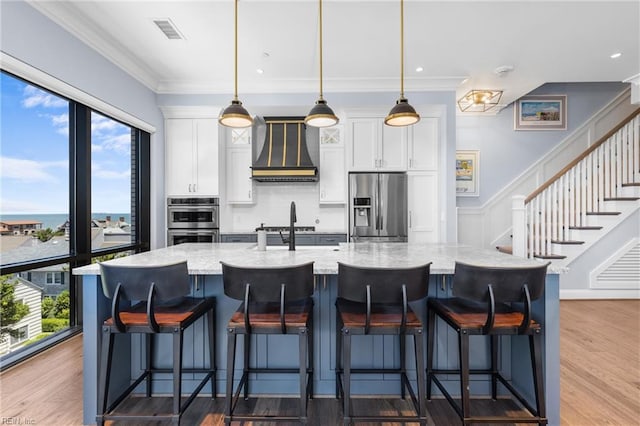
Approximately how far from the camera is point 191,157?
429cm

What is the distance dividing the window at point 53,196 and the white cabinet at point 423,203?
3782 millimetres

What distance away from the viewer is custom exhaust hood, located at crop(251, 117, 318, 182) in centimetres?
424

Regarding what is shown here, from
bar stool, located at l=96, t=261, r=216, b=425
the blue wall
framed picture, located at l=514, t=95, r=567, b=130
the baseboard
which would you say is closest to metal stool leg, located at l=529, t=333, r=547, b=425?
bar stool, located at l=96, t=261, r=216, b=425

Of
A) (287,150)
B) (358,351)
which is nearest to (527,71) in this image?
(287,150)

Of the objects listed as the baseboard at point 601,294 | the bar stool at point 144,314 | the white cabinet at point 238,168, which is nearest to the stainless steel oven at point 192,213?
the white cabinet at point 238,168

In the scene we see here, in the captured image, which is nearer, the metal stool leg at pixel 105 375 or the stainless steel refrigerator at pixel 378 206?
the metal stool leg at pixel 105 375

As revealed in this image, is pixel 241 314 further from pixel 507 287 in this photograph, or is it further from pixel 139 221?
pixel 139 221

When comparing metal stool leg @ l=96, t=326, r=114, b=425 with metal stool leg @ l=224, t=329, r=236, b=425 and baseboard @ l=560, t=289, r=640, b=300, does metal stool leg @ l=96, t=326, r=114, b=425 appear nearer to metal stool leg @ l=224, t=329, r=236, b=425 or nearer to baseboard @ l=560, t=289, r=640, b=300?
metal stool leg @ l=224, t=329, r=236, b=425

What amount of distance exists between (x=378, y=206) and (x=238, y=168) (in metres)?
2.14

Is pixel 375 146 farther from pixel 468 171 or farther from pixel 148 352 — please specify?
pixel 148 352

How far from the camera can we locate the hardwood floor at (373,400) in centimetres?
181

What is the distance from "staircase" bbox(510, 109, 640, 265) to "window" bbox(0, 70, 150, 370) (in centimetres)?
511

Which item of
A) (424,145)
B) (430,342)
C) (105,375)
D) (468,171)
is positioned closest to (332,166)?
(424,145)

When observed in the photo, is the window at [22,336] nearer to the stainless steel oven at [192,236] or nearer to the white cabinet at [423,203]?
the stainless steel oven at [192,236]
